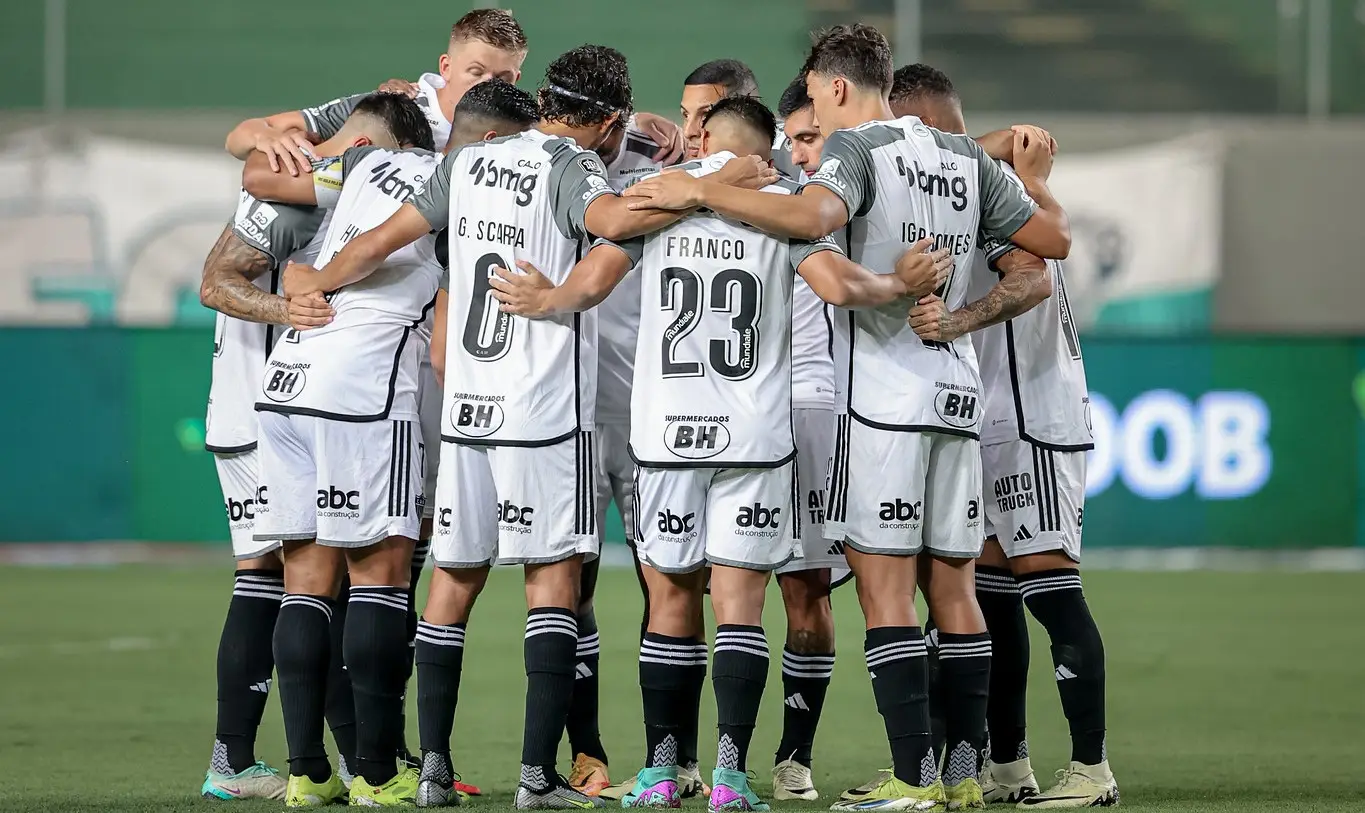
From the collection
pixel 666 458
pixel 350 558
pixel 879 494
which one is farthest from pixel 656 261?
pixel 350 558

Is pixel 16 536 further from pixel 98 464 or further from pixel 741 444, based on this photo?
pixel 741 444

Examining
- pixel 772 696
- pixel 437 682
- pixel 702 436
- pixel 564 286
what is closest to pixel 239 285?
pixel 564 286

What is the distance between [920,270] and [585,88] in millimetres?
1216

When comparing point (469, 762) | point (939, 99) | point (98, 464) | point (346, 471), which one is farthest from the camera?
point (98, 464)

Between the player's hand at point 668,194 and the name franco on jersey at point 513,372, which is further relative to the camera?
the name franco on jersey at point 513,372

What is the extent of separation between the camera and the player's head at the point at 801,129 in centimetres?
616

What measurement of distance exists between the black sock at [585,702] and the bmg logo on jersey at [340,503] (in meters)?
1.00

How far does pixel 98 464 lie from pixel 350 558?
31.1ft

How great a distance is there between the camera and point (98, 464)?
14148 mm

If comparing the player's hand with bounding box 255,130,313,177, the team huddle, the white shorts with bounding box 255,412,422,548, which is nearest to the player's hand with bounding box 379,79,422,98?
the team huddle

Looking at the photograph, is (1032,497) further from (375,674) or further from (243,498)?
(243,498)

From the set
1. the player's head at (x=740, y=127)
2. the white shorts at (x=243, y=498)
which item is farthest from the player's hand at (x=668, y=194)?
the white shorts at (x=243, y=498)

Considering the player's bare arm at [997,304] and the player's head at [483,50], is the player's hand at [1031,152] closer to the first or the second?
the player's bare arm at [997,304]

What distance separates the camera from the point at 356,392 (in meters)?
5.45
